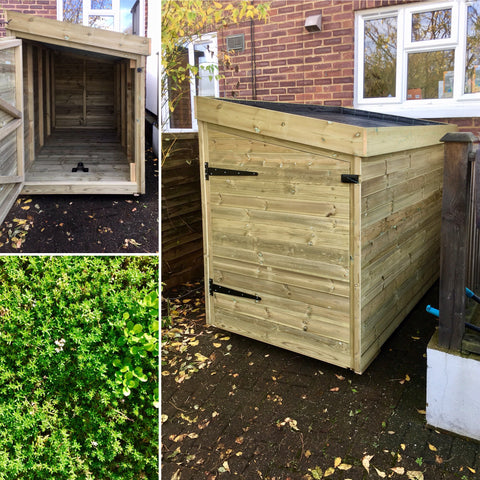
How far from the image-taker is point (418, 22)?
560 centimetres

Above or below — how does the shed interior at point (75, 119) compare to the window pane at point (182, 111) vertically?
below

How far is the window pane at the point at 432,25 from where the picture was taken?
5.45 m

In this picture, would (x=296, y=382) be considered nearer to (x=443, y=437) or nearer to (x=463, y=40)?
(x=443, y=437)

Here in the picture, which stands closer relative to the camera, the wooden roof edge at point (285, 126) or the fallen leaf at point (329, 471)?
the fallen leaf at point (329, 471)

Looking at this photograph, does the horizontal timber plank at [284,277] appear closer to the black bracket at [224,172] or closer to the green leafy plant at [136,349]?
the black bracket at [224,172]

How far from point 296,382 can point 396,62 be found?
4197 mm

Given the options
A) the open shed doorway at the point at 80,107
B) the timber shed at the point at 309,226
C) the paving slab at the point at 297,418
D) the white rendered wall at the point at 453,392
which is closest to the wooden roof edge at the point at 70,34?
the open shed doorway at the point at 80,107

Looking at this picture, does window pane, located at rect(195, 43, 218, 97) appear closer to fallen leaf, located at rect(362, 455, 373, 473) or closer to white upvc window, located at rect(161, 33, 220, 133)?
white upvc window, located at rect(161, 33, 220, 133)

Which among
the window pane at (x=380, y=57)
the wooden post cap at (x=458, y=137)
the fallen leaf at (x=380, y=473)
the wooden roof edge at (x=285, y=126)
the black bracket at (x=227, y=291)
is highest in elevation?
the window pane at (x=380, y=57)

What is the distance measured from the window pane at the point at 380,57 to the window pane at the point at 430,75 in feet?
0.70

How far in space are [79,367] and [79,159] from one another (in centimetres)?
137

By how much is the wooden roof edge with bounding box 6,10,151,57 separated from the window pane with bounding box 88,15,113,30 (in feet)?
0.27

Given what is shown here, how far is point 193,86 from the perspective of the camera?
731 cm

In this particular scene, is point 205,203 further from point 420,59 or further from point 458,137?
point 420,59
